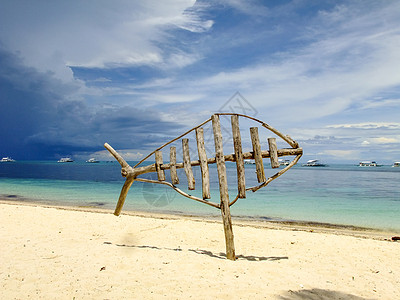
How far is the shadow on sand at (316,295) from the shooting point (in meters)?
4.43

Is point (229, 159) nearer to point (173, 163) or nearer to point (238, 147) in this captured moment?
point (238, 147)

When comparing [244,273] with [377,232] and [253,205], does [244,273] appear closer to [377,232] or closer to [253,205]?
[377,232]

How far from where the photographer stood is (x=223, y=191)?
20.4ft

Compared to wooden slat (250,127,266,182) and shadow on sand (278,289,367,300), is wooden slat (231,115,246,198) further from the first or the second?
shadow on sand (278,289,367,300)

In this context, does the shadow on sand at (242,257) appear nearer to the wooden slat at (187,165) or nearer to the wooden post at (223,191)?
the wooden post at (223,191)

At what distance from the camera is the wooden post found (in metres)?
6.14

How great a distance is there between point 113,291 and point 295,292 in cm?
302

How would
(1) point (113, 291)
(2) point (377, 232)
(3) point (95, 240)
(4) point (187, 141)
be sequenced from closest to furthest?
(1) point (113, 291), (4) point (187, 141), (3) point (95, 240), (2) point (377, 232)

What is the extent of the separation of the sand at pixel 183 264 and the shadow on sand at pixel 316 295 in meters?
0.02

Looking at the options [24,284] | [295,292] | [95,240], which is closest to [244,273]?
[295,292]

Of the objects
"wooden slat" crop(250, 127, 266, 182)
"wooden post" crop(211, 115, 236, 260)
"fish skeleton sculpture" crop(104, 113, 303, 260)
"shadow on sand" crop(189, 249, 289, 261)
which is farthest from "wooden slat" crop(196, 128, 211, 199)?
"shadow on sand" crop(189, 249, 289, 261)

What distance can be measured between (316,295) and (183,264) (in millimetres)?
2552

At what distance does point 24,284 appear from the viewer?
15.2 feet

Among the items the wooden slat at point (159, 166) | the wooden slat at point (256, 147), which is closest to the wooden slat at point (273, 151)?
the wooden slat at point (256, 147)
